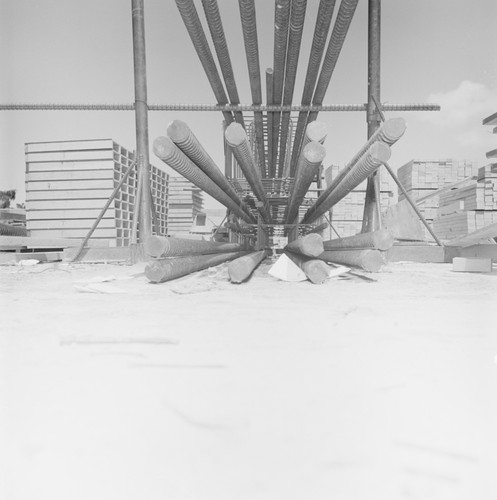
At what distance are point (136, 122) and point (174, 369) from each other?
4.97 meters

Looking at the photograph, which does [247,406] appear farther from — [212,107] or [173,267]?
[212,107]

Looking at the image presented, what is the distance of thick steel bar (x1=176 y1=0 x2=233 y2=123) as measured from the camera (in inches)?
152

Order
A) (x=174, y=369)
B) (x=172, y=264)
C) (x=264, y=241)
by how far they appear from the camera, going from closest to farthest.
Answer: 1. (x=174, y=369)
2. (x=172, y=264)
3. (x=264, y=241)

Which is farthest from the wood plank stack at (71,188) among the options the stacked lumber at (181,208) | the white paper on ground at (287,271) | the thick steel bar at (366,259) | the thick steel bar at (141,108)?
the thick steel bar at (366,259)

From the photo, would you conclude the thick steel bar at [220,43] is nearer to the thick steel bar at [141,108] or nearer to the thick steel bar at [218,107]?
the thick steel bar at [218,107]

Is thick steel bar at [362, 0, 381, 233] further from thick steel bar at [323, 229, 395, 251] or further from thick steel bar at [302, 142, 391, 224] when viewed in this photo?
thick steel bar at [323, 229, 395, 251]

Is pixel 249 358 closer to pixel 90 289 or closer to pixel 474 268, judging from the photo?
pixel 90 289

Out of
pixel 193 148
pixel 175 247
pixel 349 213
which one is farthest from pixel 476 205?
pixel 175 247

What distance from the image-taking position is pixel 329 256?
455cm

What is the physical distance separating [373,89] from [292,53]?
4.62 ft

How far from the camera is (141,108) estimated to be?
5375 millimetres

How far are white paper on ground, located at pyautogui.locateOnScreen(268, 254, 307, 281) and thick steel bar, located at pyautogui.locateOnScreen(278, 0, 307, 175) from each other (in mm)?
2590

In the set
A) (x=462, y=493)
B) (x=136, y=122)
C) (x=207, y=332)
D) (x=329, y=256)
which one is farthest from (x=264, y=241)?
(x=462, y=493)

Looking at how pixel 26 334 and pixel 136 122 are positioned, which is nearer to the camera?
pixel 26 334
